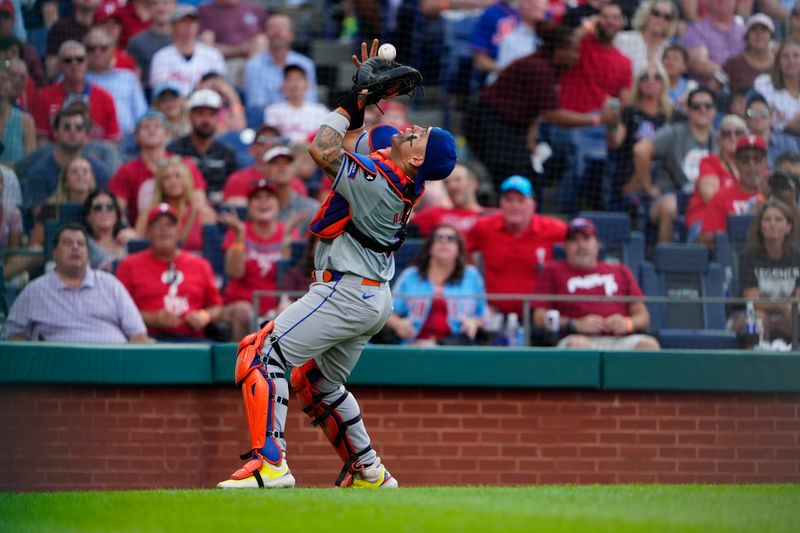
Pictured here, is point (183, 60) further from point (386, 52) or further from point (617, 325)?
point (386, 52)

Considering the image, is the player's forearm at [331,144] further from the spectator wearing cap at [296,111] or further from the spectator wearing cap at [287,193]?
the spectator wearing cap at [296,111]

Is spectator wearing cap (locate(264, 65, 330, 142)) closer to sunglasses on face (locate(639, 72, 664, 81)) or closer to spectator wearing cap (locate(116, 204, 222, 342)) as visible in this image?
spectator wearing cap (locate(116, 204, 222, 342))

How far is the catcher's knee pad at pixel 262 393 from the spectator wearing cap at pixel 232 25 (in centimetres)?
666

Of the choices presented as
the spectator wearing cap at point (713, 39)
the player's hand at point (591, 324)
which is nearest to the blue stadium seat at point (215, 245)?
the player's hand at point (591, 324)

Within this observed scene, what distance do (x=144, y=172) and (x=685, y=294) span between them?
170 inches

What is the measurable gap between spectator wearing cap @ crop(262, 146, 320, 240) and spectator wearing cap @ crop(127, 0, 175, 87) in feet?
8.12

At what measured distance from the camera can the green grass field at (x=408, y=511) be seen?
15.4ft

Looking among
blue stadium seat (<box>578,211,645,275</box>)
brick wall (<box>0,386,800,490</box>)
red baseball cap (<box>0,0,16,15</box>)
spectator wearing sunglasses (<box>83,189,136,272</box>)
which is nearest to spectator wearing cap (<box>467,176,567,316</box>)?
blue stadium seat (<box>578,211,645,275</box>)

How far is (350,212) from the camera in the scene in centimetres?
583

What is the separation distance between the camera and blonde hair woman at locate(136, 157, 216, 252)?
9.52 metres

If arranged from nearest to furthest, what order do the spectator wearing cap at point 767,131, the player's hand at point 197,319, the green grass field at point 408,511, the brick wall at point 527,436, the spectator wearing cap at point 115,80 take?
the green grass field at point 408,511 → the brick wall at point 527,436 → the player's hand at point 197,319 → the spectator wearing cap at point 767,131 → the spectator wearing cap at point 115,80

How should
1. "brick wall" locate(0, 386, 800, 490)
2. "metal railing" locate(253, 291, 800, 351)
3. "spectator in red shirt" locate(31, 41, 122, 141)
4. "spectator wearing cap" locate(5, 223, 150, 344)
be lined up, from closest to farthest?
"metal railing" locate(253, 291, 800, 351) < "spectator wearing cap" locate(5, 223, 150, 344) < "brick wall" locate(0, 386, 800, 490) < "spectator in red shirt" locate(31, 41, 122, 141)

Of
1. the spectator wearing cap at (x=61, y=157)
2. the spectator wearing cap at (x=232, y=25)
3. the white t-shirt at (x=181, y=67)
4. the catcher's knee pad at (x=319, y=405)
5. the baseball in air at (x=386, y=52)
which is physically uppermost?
the spectator wearing cap at (x=232, y=25)

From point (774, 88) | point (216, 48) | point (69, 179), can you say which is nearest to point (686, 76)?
point (774, 88)
